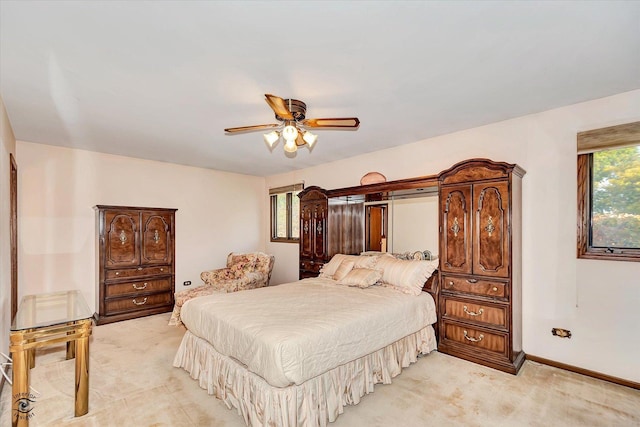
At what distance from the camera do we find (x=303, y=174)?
19.1 ft

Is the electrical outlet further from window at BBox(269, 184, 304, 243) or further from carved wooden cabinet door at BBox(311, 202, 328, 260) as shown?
window at BBox(269, 184, 304, 243)

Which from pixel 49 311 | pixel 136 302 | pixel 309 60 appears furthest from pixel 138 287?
pixel 309 60

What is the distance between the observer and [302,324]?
2.22 meters

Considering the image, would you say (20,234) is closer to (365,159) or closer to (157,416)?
(157,416)

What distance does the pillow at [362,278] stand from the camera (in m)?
3.49

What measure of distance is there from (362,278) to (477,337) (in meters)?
1.30

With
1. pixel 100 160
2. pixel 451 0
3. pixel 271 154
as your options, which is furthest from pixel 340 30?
pixel 100 160

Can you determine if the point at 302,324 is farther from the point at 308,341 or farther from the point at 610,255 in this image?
the point at 610,255

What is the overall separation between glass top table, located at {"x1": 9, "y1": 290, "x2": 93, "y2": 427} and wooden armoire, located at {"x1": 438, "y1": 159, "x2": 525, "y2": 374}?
10.7 ft

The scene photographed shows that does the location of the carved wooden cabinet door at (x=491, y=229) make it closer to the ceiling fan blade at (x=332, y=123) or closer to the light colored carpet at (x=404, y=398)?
the light colored carpet at (x=404, y=398)

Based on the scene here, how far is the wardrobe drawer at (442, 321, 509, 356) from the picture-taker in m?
2.90

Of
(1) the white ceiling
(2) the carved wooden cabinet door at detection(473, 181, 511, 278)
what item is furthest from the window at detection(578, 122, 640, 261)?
(2) the carved wooden cabinet door at detection(473, 181, 511, 278)

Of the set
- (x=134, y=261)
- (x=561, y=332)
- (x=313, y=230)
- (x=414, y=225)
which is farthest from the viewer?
(x=313, y=230)

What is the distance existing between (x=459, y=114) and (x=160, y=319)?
4864 millimetres
